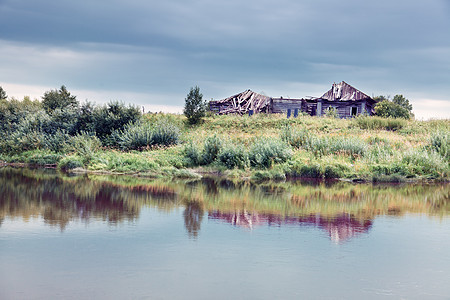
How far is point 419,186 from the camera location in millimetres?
22531

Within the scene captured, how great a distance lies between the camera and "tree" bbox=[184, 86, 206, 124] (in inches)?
2088

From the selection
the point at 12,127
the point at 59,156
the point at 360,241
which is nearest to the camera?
the point at 360,241

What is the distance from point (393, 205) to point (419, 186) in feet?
23.3

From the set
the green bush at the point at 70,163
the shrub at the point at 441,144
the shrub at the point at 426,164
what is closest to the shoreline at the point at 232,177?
the shrub at the point at 426,164

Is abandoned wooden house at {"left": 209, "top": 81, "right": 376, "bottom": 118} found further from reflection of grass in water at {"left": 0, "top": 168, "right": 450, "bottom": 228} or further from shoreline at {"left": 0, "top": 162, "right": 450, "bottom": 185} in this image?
reflection of grass in water at {"left": 0, "top": 168, "right": 450, "bottom": 228}

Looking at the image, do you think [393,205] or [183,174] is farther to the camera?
[183,174]

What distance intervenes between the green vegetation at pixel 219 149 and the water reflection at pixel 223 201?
2973 mm

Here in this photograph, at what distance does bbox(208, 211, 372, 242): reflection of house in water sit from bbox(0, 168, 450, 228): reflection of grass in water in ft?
2.17

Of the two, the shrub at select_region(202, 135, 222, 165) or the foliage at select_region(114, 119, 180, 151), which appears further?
the foliage at select_region(114, 119, 180, 151)

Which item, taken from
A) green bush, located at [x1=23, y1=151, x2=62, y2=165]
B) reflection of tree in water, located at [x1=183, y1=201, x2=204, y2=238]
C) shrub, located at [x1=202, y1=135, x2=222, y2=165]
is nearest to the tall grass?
shrub, located at [x1=202, y1=135, x2=222, y2=165]

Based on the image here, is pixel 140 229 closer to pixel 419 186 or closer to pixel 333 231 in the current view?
pixel 333 231

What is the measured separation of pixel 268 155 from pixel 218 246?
59.6ft

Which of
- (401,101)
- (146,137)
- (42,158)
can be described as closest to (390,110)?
(401,101)

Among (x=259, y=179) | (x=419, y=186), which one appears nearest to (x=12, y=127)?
(x=259, y=179)
